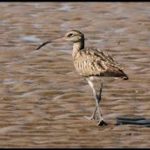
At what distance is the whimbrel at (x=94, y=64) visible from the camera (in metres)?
12.9

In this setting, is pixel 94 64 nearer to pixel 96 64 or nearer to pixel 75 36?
pixel 96 64

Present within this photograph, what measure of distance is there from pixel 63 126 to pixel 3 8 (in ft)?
33.7

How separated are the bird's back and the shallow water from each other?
88cm

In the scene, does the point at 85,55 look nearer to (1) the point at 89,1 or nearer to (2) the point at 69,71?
(2) the point at 69,71

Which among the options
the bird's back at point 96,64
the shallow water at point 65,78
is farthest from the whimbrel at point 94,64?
the shallow water at point 65,78

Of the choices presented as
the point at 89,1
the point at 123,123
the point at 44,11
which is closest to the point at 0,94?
the point at 123,123

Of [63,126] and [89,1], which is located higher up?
[63,126]

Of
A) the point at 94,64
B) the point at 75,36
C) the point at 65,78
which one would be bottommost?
the point at 65,78

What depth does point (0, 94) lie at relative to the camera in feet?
48.8

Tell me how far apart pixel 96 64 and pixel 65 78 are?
302 centimetres

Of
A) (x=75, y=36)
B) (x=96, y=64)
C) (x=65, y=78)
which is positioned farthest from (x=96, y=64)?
(x=65, y=78)

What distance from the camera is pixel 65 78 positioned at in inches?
631

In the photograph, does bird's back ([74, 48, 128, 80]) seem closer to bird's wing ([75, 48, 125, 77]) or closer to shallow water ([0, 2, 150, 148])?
bird's wing ([75, 48, 125, 77])

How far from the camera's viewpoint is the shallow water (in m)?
12.6
